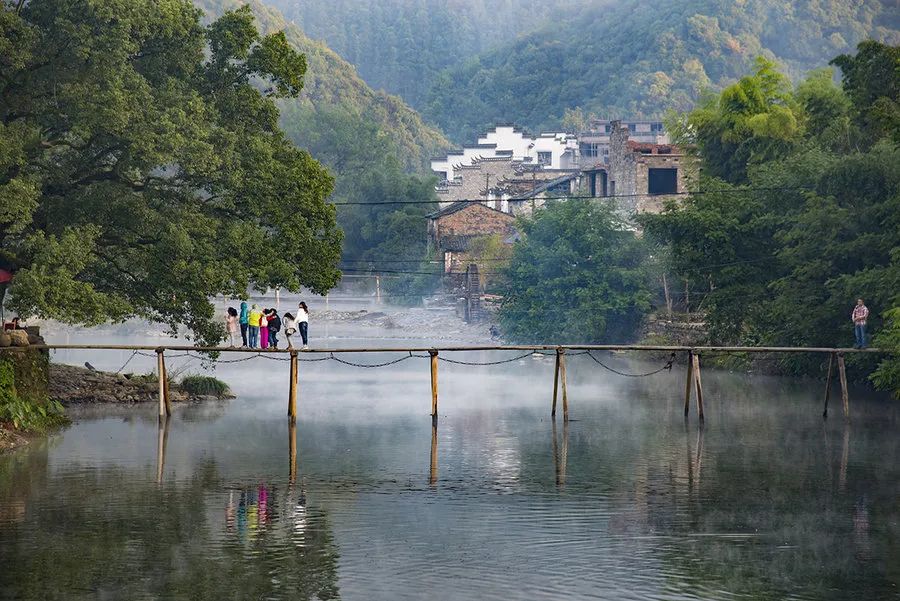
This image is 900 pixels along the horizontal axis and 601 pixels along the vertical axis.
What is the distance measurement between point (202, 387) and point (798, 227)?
22.3 metres

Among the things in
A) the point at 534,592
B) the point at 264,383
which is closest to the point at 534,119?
the point at 264,383

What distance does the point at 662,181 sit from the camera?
98125mm

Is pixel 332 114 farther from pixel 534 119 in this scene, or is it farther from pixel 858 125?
pixel 858 125

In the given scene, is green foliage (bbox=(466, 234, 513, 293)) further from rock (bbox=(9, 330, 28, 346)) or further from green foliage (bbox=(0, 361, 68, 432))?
rock (bbox=(9, 330, 28, 346))

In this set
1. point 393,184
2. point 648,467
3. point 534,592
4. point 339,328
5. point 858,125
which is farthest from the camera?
point 393,184

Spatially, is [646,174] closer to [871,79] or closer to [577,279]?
[577,279]

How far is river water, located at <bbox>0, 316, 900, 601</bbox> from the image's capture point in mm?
20766

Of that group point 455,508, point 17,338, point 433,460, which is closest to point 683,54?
point 17,338

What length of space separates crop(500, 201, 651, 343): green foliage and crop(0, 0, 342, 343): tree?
34972 mm

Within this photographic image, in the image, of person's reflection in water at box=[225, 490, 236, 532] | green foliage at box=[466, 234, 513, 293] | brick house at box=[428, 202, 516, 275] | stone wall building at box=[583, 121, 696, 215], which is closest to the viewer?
person's reflection in water at box=[225, 490, 236, 532]

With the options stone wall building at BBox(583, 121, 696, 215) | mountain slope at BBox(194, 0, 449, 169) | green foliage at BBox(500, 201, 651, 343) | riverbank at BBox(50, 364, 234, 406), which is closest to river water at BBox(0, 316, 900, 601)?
riverbank at BBox(50, 364, 234, 406)

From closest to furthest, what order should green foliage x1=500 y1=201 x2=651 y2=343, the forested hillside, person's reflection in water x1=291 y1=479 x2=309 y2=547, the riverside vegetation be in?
1. person's reflection in water x1=291 y1=479 x2=309 y2=547
2. the riverside vegetation
3. green foliage x1=500 y1=201 x2=651 y2=343
4. the forested hillside

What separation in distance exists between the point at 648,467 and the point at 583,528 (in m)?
8.47

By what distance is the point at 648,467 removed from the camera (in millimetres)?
33094
